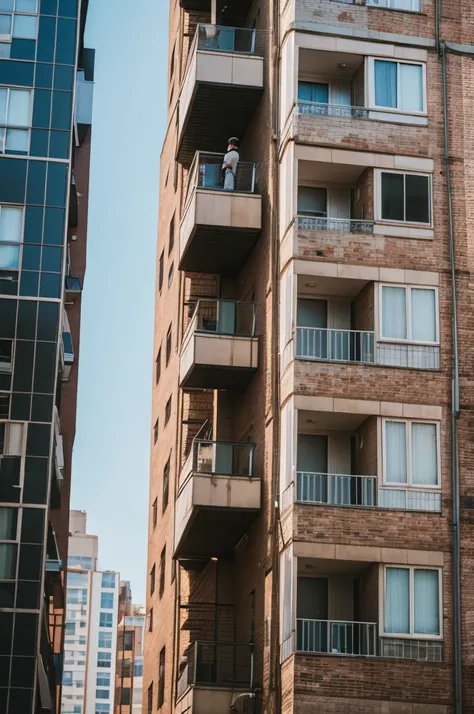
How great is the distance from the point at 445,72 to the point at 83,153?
1420 inches

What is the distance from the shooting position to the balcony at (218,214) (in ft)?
127

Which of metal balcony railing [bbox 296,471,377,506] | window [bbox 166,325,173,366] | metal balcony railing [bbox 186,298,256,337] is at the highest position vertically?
window [bbox 166,325,173,366]

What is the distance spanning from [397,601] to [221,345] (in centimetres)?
854

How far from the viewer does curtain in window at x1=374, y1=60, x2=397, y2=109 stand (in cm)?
3738

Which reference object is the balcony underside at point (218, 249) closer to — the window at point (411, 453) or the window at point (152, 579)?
the window at point (411, 453)

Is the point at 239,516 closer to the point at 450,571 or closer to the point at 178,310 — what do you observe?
the point at 450,571

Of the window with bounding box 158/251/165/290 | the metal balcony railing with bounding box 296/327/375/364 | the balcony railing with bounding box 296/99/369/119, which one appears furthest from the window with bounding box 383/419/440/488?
the window with bounding box 158/251/165/290

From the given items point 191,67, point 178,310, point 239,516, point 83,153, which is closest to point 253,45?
point 191,67

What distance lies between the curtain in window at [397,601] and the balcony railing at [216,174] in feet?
36.8

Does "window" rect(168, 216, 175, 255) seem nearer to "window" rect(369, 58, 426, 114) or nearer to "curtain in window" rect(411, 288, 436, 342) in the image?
"window" rect(369, 58, 426, 114)

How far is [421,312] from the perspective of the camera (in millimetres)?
35500

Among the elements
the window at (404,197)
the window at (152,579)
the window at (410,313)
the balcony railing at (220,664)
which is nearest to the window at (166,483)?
the window at (152,579)

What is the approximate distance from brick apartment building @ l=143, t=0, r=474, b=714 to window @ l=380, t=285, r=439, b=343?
5cm

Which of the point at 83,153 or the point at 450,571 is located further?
the point at 83,153
